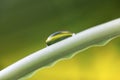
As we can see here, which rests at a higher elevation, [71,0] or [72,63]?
[71,0]

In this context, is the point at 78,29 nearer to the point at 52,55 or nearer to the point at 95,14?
the point at 95,14

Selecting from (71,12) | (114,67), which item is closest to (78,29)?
(71,12)

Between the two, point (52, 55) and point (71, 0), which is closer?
point (52, 55)

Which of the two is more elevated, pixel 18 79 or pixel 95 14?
pixel 95 14

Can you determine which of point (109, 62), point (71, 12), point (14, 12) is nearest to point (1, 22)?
point (14, 12)

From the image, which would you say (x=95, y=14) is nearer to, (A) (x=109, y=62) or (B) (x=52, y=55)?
(A) (x=109, y=62)

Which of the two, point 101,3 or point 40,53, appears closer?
point 40,53
